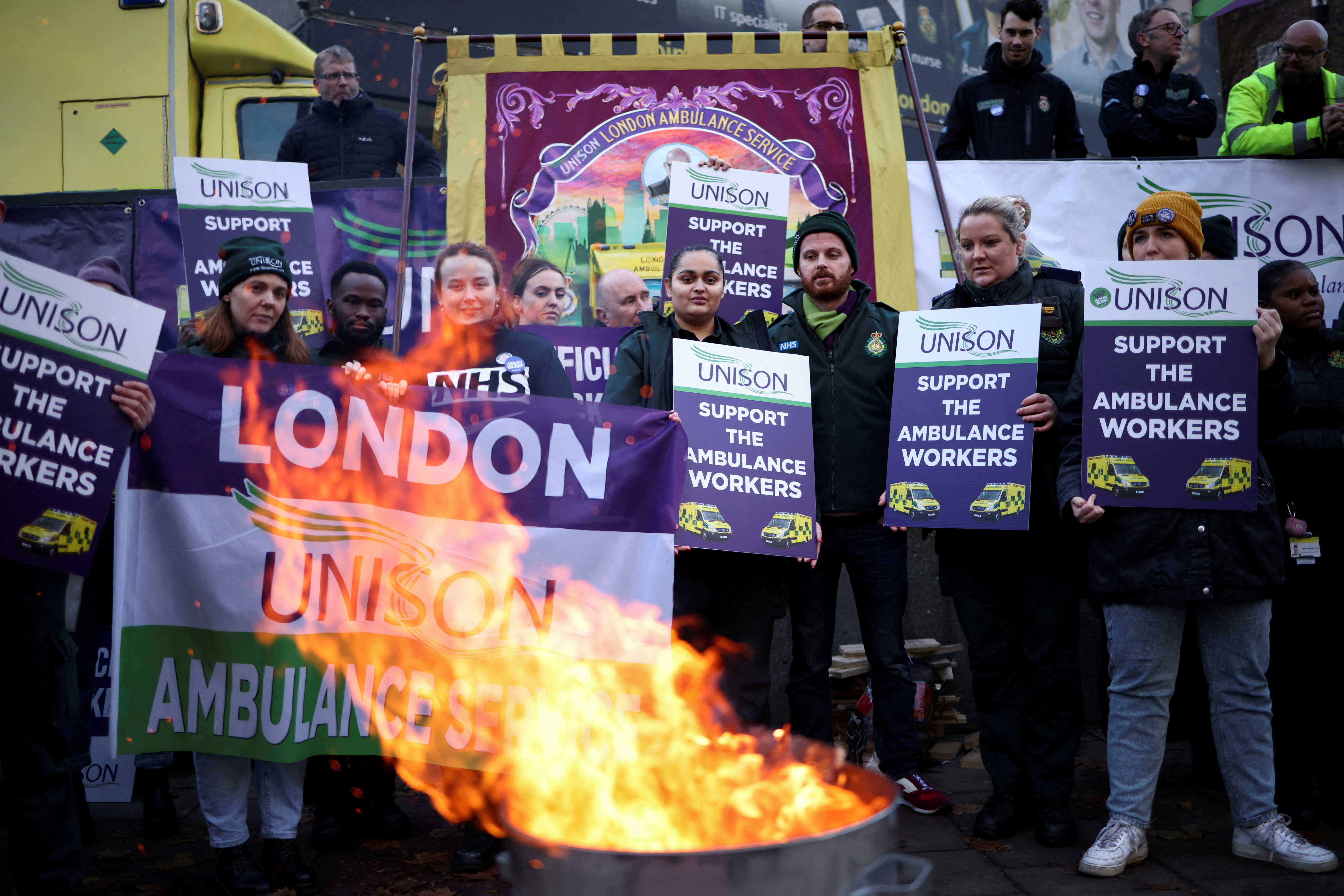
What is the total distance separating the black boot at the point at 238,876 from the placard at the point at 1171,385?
309cm

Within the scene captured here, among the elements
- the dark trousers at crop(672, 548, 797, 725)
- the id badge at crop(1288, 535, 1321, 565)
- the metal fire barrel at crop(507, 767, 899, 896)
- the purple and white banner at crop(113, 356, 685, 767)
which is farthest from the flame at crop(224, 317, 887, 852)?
the id badge at crop(1288, 535, 1321, 565)

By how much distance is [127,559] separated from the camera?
3.59 m

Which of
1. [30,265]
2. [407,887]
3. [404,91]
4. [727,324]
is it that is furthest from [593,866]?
[404,91]

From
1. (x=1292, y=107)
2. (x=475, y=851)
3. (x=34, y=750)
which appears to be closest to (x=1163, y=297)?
(x=475, y=851)

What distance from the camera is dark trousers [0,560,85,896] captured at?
3.22 metres

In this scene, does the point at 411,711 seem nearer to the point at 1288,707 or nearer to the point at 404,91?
the point at 1288,707

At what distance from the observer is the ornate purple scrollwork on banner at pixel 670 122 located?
18.9 feet

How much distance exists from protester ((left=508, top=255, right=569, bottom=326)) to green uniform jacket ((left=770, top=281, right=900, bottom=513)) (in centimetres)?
151

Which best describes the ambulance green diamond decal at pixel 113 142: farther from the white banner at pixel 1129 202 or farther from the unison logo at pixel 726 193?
the white banner at pixel 1129 202

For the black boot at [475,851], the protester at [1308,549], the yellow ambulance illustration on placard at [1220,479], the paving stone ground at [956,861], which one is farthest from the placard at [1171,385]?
the black boot at [475,851]

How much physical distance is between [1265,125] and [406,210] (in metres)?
4.77

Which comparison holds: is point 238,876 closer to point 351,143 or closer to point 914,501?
point 914,501

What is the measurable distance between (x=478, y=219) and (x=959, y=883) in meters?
3.88

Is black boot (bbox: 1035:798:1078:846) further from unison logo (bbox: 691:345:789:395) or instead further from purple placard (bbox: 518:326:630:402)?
purple placard (bbox: 518:326:630:402)
